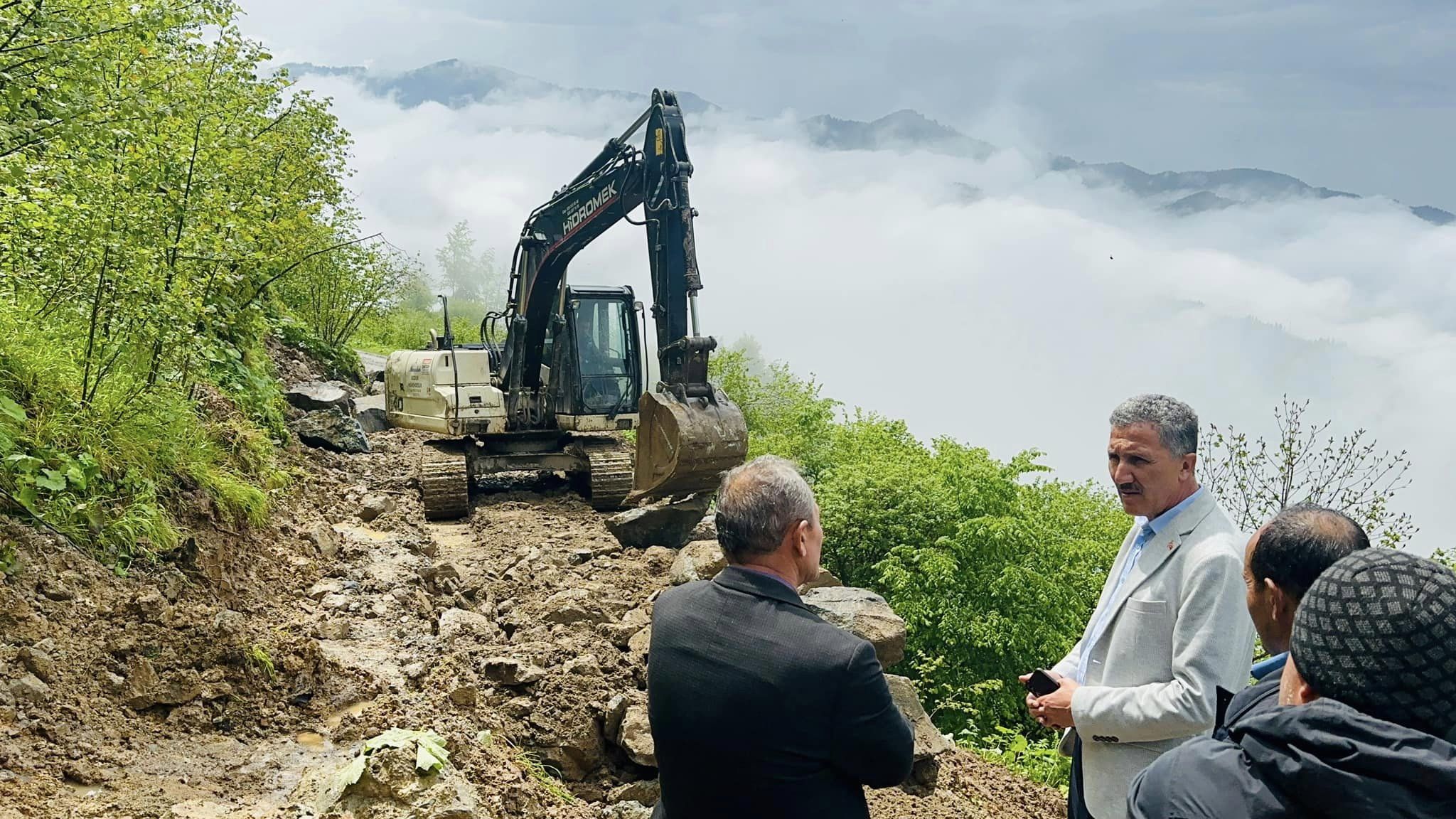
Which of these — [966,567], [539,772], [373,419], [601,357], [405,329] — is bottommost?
[966,567]

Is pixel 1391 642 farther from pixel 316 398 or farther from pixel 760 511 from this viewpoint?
pixel 316 398

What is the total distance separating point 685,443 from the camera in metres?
8.15

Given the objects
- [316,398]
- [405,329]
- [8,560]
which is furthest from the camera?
[405,329]

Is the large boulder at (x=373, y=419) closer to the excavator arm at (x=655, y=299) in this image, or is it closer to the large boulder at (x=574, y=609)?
the excavator arm at (x=655, y=299)

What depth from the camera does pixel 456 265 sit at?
Answer: 107 metres

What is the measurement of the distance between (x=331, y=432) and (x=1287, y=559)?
1316cm

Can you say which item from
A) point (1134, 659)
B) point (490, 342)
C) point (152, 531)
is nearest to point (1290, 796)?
point (1134, 659)

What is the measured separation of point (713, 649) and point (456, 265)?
10903cm

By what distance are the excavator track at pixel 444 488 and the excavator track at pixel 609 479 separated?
4.59ft

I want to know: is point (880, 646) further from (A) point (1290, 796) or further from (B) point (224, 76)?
(B) point (224, 76)

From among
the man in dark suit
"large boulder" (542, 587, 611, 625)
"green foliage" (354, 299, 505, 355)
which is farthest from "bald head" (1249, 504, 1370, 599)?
"green foliage" (354, 299, 505, 355)

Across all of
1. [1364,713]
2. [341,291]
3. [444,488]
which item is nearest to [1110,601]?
[1364,713]

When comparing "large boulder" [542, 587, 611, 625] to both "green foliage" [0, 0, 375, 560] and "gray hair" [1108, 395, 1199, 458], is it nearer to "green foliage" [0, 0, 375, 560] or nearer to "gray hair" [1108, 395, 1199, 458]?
"green foliage" [0, 0, 375, 560]

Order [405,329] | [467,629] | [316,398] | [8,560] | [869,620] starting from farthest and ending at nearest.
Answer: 1. [405,329]
2. [316,398]
3. [467,629]
4. [869,620]
5. [8,560]
